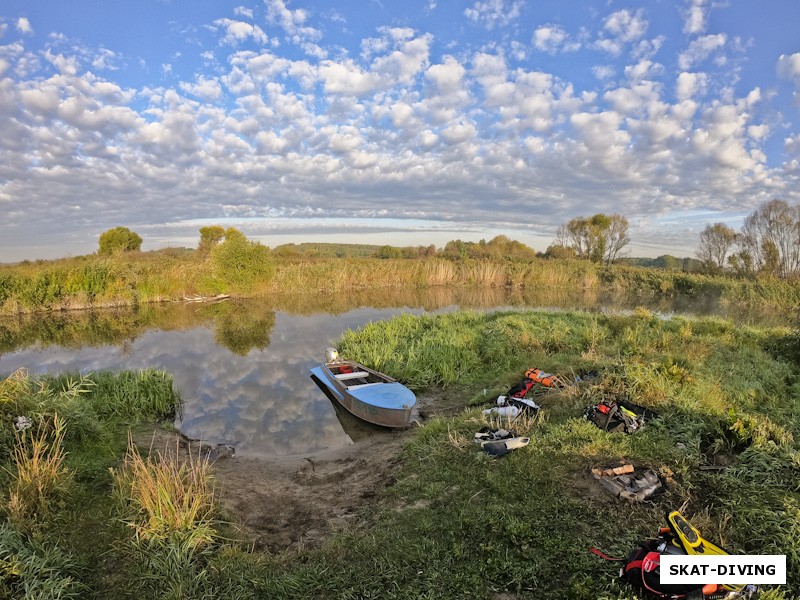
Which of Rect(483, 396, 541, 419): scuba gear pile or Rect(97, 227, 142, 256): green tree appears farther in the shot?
Rect(97, 227, 142, 256): green tree

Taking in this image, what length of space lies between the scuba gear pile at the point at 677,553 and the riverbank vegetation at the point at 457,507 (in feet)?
0.47

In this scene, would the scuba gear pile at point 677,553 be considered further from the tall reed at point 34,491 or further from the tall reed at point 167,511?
the tall reed at point 34,491

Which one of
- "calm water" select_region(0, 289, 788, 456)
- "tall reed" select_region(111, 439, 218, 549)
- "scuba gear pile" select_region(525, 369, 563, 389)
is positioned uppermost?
"scuba gear pile" select_region(525, 369, 563, 389)

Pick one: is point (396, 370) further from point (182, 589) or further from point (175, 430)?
point (182, 589)

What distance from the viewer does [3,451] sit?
19.9ft

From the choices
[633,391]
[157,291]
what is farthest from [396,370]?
[157,291]

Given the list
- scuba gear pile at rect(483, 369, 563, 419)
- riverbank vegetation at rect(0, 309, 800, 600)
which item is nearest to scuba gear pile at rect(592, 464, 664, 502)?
riverbank vegetation at rect(0, 309, 800, 600)

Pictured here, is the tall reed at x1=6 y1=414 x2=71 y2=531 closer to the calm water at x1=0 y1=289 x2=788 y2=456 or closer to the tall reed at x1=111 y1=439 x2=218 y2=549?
the tall reed at x1=111 y1=439 x2=218 y2=549

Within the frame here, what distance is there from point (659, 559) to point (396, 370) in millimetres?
9069

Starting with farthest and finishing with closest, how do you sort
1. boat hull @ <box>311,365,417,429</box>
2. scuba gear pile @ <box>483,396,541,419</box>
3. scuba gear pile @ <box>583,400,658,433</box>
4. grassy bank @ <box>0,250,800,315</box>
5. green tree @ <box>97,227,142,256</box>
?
green tree @ <box>97,227,142,256</box>, grassy bank @ <box>0,250,800,315</box>, boat hull @ <box>311,365,417,429</box>, scuba gear pile @ <box>483,396,541,419</box>, scuba gear pile @ <box>583,400,658,433</box>

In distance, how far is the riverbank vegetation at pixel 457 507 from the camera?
3889 mm

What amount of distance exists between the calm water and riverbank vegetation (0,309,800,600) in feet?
9.25

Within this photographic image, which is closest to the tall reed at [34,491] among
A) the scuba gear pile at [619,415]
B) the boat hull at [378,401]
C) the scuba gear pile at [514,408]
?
the boat hull at [378,401]

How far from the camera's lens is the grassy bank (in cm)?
2361
